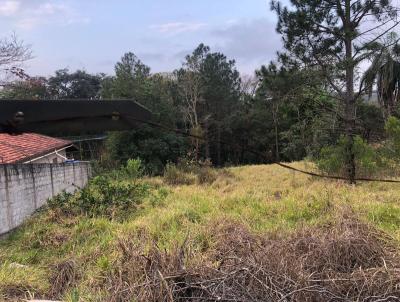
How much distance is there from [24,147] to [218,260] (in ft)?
38.2

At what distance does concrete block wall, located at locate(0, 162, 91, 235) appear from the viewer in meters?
9.17

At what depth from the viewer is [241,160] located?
3753cm

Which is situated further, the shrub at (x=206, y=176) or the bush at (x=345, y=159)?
the shrub at (x=206, y=176)

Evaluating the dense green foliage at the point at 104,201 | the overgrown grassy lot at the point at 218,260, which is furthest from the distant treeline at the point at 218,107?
the overgrown grassy lot at the point at 218,260

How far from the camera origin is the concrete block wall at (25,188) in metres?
9.17

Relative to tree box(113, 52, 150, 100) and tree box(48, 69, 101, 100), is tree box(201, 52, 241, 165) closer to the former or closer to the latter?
tree box(113, 52, 150, 100)

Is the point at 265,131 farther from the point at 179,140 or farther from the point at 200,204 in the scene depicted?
the point at 200,204

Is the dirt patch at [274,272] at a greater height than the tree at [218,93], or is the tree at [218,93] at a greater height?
the tree at [218,93]

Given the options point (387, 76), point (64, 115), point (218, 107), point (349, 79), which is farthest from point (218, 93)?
point (64, 115)

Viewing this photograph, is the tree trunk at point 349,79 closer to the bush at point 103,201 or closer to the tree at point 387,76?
the tree at point 387,76

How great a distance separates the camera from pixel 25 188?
10.5m

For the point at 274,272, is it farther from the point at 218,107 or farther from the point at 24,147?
the point at 218,107

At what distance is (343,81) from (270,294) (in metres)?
13.9

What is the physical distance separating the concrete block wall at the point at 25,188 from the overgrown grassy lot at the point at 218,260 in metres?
0.59
